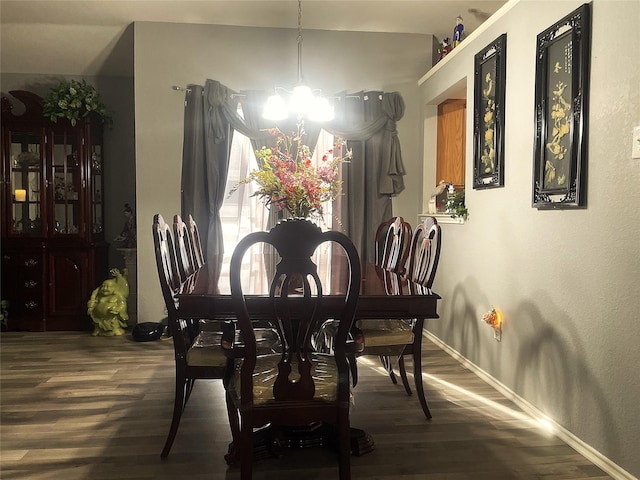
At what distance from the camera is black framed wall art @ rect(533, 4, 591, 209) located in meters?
2.31

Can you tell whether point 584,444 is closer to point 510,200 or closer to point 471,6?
point 510,200

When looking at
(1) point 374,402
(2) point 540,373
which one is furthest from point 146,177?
(2) point 540,373

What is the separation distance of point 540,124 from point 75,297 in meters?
4.14

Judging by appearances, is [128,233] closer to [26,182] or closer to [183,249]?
[26,182]

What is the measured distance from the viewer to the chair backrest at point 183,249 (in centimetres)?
279

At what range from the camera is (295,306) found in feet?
6.44

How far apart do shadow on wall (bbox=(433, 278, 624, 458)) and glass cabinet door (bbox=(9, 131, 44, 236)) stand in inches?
156

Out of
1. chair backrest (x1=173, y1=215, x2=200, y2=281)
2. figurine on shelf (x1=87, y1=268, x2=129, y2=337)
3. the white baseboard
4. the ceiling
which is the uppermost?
the ceiling

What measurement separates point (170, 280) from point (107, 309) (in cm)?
241

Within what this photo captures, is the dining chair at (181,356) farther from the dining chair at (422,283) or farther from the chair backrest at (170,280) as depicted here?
the dining chair at (422,283)

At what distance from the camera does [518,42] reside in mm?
2947

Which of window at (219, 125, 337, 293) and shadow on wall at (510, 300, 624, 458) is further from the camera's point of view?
window at (219, 125, 337, 293)

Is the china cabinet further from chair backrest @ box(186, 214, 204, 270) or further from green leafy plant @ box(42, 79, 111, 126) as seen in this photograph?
chair backrest @ box(186, 214, 204, 270)

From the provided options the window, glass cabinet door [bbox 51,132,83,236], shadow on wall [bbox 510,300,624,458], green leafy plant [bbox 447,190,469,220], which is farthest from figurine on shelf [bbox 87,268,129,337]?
shadow on wall [bbox 510,300,624,458]
